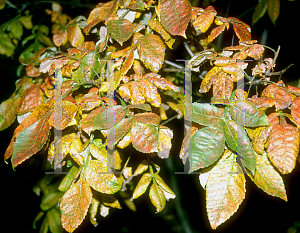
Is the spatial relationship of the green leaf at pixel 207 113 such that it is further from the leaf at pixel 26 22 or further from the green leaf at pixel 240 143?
the leaf at pixel 26 22

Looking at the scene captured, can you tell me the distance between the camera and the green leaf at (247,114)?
509 millimetres

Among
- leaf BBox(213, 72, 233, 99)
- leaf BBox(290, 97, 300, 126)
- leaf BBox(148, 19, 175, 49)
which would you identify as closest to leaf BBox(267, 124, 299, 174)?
leaf BBox(290, 97, 300, 126)

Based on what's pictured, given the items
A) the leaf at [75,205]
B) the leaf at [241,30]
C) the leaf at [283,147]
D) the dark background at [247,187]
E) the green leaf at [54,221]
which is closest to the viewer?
the leaf at [283,147]

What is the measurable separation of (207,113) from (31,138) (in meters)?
0.42

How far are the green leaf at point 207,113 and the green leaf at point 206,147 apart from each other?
23 mm

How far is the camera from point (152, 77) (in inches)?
25.0

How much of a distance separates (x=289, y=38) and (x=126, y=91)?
1.80 metres

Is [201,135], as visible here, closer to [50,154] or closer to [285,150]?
[285,150]

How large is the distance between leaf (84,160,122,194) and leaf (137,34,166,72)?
293 millimetres

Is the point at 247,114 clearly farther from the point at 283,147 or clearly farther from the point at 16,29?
the point at 16,29

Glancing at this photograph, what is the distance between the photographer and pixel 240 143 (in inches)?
20.5

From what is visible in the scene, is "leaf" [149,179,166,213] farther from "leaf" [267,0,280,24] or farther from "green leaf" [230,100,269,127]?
"leaf" [267,0,280,24]

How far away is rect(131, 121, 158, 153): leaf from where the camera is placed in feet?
1.74

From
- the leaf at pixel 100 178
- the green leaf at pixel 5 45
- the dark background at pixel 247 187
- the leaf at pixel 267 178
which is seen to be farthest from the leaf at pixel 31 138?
the dark background at pixel 247 187
